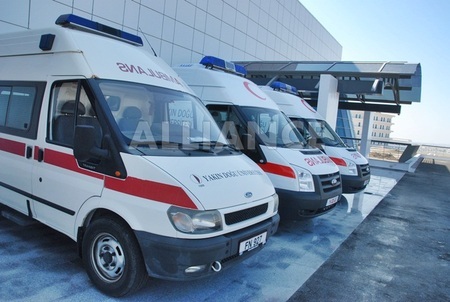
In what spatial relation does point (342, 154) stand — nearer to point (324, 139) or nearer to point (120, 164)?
point (324, 139)

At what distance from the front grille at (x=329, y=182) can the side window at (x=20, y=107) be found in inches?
159

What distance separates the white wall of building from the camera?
30.1ft

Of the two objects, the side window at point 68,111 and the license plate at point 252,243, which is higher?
the side window at point 68,111

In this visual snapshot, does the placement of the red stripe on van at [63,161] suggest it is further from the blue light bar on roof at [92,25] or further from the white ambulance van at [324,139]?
the white ambulance van at [324,139]

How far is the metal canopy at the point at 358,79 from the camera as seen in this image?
455 inches

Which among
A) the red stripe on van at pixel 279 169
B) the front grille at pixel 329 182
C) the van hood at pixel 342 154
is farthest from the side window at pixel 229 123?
the van hood at pixel 342 154

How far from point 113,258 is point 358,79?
1249cm

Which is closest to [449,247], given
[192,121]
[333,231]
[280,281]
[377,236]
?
[377,236]

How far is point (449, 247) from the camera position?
595cm

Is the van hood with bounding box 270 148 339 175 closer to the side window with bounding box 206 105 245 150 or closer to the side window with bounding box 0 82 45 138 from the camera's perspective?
the side window with bounding box 206 105 245 150

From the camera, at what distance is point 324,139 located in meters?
8.56

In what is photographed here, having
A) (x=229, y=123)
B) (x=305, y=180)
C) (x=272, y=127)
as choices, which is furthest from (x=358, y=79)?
(x=305, y=180)

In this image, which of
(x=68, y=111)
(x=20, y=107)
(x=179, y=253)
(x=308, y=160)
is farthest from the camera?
(x=308, y=160)

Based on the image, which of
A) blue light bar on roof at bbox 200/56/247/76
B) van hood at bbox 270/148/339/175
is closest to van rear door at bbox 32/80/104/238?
van hood at bbox 270/148/339/175
